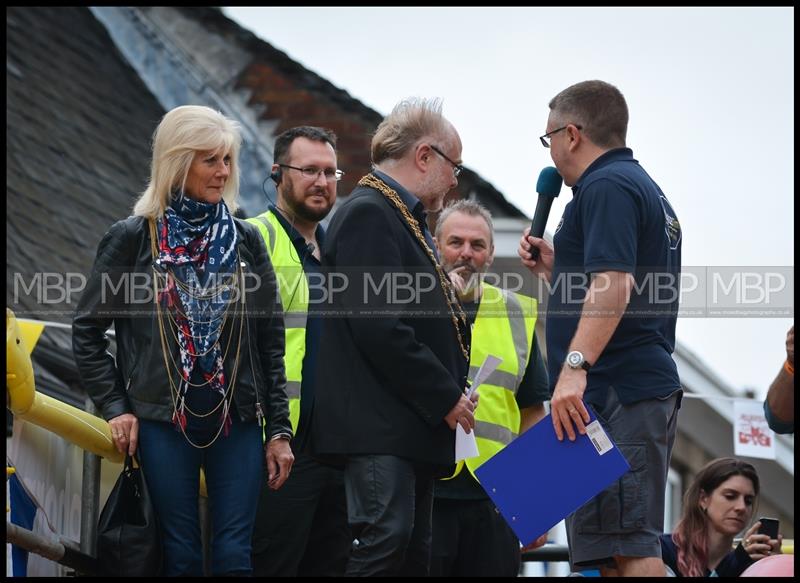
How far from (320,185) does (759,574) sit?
253cm

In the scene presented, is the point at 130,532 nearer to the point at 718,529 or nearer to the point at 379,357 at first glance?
the point at 379,357

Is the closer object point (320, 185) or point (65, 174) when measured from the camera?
point (320, 185)

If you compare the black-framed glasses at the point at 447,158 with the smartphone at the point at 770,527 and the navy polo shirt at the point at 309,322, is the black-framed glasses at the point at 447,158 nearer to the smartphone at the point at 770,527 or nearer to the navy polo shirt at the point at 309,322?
the navy polo shirt at the point at 309,322

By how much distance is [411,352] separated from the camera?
532cm

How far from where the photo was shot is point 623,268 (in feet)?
17.1

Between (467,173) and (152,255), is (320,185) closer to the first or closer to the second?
(152,255)

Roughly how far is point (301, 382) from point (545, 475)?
138cm

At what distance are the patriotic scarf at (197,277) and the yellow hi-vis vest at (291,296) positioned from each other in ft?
2.60

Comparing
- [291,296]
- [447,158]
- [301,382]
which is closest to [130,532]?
[301,382]

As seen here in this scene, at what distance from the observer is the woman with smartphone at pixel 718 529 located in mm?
7070

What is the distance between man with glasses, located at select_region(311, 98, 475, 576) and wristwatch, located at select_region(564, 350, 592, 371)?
0.43 m

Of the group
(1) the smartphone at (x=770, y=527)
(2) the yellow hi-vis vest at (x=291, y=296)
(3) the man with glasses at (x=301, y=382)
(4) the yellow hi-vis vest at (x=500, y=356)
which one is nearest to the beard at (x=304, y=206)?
(3) the man with glasses at (x=301, y=382)

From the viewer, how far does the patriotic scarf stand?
5.53m

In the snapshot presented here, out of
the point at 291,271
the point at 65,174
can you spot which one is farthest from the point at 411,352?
the point at 65,174
